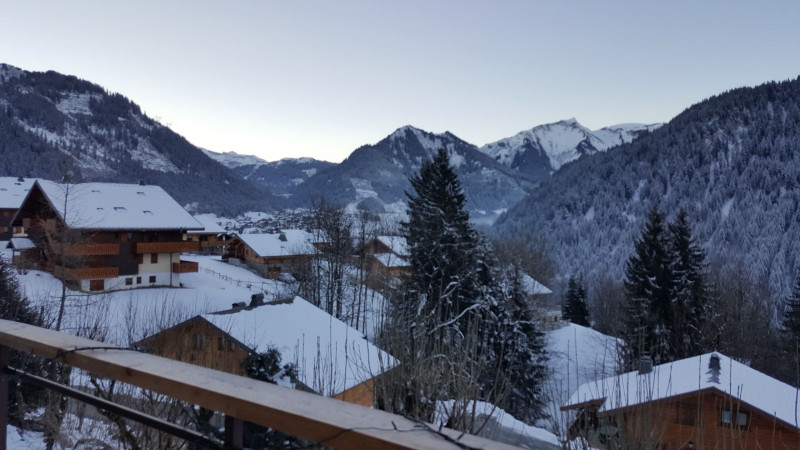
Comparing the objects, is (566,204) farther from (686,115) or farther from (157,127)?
(157,127)

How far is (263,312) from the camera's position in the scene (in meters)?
14.3

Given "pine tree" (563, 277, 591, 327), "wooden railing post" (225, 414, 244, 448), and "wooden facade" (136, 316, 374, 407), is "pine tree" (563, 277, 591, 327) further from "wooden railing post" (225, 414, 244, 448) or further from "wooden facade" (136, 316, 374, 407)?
"wooden railing post" (225, 414, 244, 448)

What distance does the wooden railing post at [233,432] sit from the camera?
1189 millimetres

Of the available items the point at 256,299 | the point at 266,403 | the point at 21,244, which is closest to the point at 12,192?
the point at 21,244

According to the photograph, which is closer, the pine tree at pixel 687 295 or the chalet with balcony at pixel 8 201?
the pine tree at pixel 687 295

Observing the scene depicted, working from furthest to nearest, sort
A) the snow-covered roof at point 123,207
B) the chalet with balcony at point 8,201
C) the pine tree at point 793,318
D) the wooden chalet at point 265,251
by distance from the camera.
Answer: the wooden chalet at point 265,251
the chalet with balcony at point 8,201
the pine tree at point 793,318
the snow-covered roof at point 123,207

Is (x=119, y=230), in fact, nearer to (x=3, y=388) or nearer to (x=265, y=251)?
(x=265, y=251)

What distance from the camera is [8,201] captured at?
45.0 m

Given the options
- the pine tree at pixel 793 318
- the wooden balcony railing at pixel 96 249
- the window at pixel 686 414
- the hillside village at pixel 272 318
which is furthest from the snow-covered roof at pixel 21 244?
the pine tree at pixel 793 318

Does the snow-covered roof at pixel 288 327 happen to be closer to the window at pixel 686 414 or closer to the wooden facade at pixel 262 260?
the window at pixel 686 414

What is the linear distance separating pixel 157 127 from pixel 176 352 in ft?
646

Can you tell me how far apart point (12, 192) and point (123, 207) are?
2827 centimetres

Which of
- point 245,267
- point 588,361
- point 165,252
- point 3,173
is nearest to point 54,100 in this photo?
point 3,173

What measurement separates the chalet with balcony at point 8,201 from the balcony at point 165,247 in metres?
22.2
